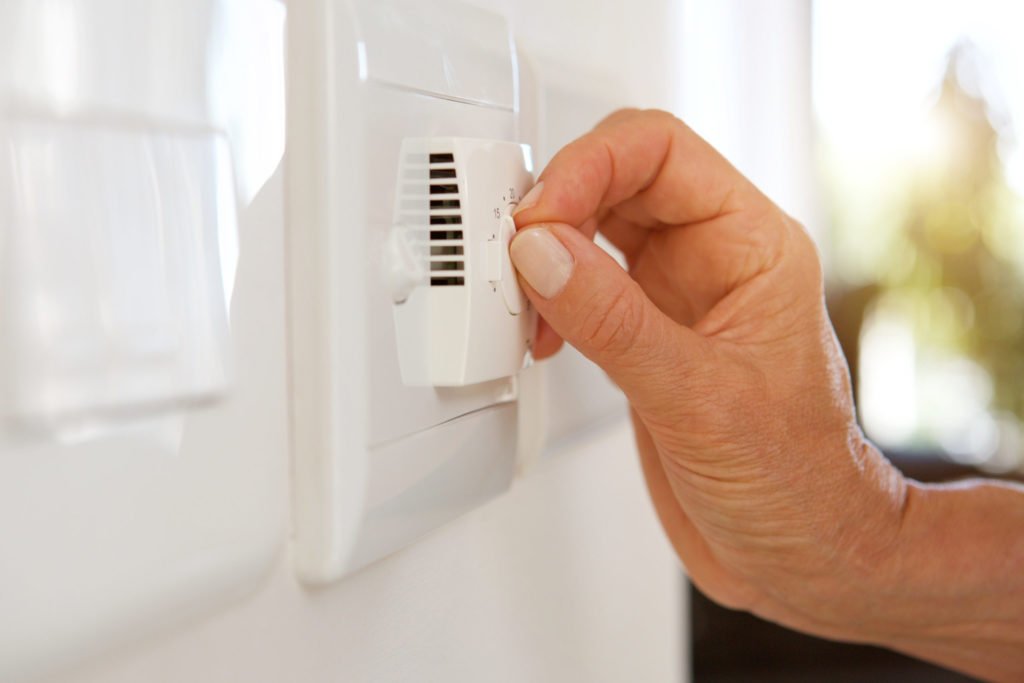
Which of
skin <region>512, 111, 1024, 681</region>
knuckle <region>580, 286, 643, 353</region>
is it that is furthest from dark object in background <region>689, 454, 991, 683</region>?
knuckle <region>580, 286, 643, 353</region>

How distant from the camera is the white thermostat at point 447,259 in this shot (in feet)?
1.14

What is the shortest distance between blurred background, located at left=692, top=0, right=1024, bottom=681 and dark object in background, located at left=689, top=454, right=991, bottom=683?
17.6 inches

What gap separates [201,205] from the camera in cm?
25

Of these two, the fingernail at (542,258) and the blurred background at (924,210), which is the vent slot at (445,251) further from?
the blurred background at (924,210)

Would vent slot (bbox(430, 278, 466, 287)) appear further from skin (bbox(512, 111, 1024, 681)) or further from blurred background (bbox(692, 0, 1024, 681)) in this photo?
blurred background (bbox(692, 0, 1024, 681))

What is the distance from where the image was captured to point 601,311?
0.40m

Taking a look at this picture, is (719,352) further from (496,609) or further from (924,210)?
(924,210)

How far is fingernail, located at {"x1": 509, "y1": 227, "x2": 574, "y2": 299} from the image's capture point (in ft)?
1.26

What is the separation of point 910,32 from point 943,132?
0.28m

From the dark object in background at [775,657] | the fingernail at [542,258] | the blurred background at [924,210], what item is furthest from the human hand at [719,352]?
the blurred background at [924,210]

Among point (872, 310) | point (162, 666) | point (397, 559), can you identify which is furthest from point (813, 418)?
point (872, 310)

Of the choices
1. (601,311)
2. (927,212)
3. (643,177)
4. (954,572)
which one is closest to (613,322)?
(601,311)

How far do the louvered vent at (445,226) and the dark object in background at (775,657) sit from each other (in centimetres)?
183

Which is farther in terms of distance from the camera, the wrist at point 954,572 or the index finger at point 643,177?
the wrist at point 954,572
